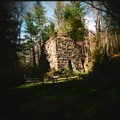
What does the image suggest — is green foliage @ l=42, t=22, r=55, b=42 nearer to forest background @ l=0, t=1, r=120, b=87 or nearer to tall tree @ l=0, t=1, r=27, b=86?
forest background @ l=0, t=1, r=120, b=87

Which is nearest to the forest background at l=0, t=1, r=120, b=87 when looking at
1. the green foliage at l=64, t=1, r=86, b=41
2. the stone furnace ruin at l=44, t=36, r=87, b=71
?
the green foliage at l=64, t=1, r=86, b=41

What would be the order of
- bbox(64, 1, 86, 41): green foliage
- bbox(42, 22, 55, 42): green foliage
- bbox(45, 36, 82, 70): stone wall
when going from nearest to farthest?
bbox(45, 36, 82, 70): stone wall
bbox(64, 1, 86, 41): green foliage
bbox(42, 22, 55, 42): green foliage

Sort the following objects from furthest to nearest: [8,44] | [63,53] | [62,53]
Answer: [63,53] < [62,53] < [8,44]

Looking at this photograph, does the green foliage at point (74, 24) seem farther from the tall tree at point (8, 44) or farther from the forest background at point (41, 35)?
the tall tree at point (8, 44)

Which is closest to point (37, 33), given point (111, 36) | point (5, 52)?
point (5, 52)

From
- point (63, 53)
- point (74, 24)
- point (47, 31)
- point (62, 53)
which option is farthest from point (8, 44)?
point (47, 31)

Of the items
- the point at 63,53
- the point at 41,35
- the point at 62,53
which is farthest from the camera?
the point at 41,35

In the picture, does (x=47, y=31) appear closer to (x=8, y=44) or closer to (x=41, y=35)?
(x=41, y=35)

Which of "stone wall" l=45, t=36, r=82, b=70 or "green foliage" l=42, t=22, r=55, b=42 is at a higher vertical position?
"green foliage" l=42, t=22, r=55, b=42

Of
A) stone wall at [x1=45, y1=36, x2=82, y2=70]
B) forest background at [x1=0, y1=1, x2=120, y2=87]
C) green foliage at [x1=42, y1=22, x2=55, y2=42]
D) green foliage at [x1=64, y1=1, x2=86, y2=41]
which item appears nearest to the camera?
forest background at [x1=0, y1=1, x2=120, y2=87]

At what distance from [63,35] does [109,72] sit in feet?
35.1

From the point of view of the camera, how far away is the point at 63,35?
60.7 feet


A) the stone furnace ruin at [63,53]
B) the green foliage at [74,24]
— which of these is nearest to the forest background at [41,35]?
the green foliage at [74,24]

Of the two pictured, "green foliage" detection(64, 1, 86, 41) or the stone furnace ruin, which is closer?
the stone furnace ruin
